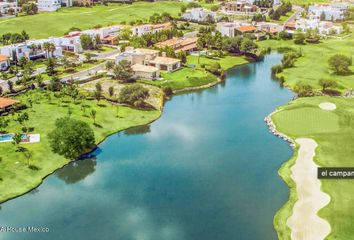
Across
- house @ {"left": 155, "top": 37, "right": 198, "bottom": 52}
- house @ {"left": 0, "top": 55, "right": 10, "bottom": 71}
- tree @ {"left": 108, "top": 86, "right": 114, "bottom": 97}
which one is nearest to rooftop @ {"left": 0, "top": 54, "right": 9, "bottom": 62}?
house @ {"left": 0, "top": 55, "right": 10, "bottom": 71}

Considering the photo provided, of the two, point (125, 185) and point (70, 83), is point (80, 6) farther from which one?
point (125, 185)

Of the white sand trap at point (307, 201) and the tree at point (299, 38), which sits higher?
the tree at point (299, 38)

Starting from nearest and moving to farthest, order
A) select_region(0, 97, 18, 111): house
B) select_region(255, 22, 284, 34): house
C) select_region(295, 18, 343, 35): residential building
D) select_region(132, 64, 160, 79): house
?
select_region(0, 97, 18, 111): house, select_region(132, 64, 160, 79): house, select_region(295, 18, 343, 35): residential building, select_region(255, 22, 284, 34): house

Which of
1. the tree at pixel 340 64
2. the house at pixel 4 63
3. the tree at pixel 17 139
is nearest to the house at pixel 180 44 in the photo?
the tree at pixel 340 64

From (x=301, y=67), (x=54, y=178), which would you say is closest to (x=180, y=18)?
(x=301, y=67)

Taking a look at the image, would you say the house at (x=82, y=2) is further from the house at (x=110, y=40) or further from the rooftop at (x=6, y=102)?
the rooftop at (x=6, y=102)

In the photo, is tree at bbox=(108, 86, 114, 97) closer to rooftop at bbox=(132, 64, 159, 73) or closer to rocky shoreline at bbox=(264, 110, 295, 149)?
rooftop at bbox=(132, 64, 159, 73)

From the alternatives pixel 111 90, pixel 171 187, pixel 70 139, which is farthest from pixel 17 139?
pixel 111 90
